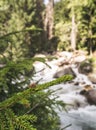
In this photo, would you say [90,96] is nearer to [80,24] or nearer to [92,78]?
[92,78]

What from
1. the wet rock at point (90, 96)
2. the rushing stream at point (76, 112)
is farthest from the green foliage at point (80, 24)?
the wet rock at point (90, 96)

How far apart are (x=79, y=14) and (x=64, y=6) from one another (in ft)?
11.6

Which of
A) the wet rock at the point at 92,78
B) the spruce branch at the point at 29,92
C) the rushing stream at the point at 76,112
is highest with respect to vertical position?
the wet rock at the point at 92,78

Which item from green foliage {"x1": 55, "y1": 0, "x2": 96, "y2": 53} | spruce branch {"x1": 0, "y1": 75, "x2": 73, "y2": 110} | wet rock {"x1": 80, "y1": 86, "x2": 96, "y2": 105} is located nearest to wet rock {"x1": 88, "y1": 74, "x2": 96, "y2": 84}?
wet rock {"x1": 80, "y1": 86, "x2": 96, "y2": 105}

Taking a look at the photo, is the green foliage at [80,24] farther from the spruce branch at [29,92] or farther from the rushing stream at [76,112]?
the spruce branch at [29,92]

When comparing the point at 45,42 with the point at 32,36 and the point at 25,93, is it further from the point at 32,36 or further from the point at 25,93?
the point at 25,93

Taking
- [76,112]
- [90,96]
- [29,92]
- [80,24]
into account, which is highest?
[80,24]

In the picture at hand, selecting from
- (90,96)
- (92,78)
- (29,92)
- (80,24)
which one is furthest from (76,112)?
(80,24)

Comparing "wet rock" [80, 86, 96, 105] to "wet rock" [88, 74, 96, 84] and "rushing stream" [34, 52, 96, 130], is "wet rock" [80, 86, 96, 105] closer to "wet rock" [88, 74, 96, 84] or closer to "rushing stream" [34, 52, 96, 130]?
"rushing stream" [34, 52, 96, 130]

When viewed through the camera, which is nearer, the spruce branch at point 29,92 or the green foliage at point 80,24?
the spruce branch at point 29,92

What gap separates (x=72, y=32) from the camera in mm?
32781

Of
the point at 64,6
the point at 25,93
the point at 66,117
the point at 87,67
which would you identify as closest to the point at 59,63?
the point at 87,67

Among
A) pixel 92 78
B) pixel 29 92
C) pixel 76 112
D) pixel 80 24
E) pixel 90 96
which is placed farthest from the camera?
pixel 80 24

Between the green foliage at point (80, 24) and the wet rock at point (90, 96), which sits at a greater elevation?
the green foliage at point (80, 24)
